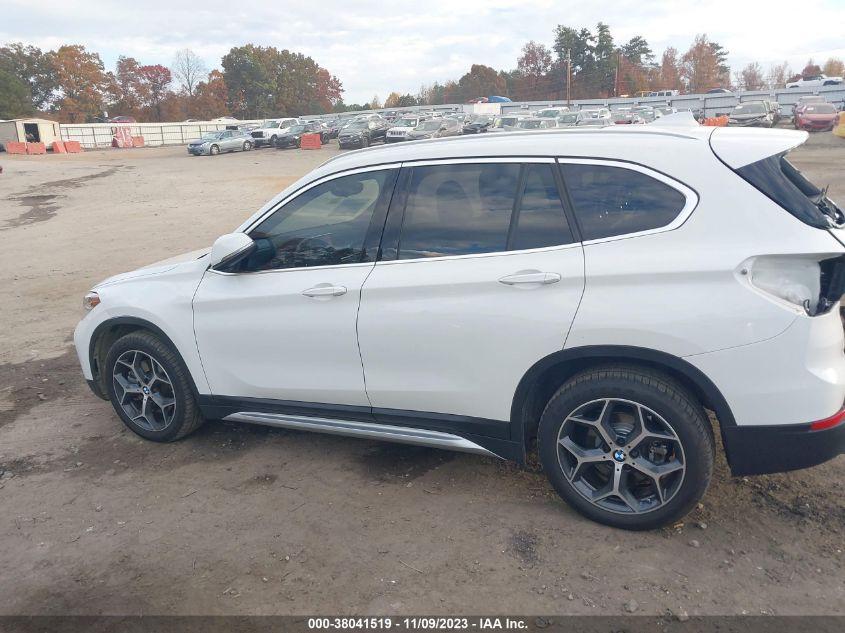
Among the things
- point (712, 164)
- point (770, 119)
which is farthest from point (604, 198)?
point (770, 119)

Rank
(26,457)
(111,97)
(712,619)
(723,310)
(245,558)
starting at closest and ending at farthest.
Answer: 1. (712,619)
2. (723,310)
3. (245,558)
4. (26,457)
5. (111,97)

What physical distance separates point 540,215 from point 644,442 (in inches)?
47.1

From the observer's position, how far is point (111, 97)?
8588 centimetres

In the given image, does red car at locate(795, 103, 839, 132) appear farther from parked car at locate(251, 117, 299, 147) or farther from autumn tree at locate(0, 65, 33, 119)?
autumn tree at locate(0, 65, 33, 119)

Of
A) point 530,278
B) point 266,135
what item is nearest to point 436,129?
point 266,135

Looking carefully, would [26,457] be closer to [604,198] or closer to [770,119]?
[604,198]

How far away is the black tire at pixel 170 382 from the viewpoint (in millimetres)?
4254

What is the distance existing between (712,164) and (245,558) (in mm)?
2879

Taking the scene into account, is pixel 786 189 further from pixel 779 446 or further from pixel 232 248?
pixel 232 248

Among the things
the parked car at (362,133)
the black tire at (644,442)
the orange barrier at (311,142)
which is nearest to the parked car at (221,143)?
A: the orange barrier at (311,142)

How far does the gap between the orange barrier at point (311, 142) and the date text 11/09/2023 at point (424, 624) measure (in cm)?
4146

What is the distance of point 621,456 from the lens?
3131 mm

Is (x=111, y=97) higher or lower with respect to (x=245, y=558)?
higher

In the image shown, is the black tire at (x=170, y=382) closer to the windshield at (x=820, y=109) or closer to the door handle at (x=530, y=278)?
the door handle at (x=530, y=278)
